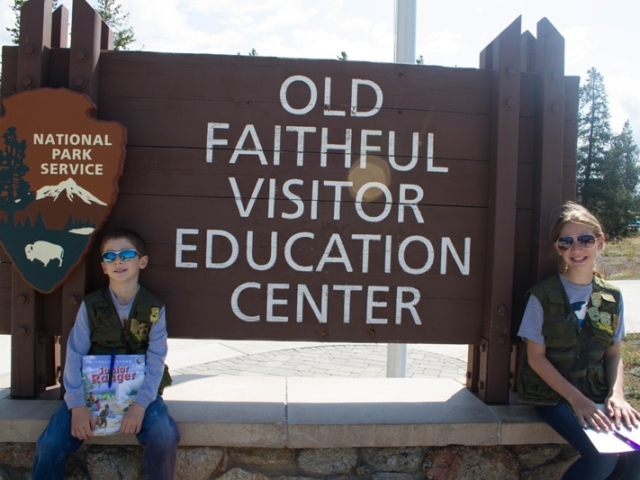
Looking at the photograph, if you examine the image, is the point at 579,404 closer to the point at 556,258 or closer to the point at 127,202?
the point at 556,258

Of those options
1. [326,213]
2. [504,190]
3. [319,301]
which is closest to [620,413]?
[504,190]

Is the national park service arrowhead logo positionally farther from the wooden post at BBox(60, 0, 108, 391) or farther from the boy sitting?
the boy sitting

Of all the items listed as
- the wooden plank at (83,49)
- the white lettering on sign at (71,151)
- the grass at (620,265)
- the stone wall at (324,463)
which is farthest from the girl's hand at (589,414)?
the grass at (620,265)

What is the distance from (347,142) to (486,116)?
0.77m

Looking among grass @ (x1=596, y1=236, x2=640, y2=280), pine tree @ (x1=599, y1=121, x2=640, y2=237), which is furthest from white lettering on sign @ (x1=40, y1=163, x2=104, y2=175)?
pine tree @ (x1=599, y1=121, x2=640, y2=237)

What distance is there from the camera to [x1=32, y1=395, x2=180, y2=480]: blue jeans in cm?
249

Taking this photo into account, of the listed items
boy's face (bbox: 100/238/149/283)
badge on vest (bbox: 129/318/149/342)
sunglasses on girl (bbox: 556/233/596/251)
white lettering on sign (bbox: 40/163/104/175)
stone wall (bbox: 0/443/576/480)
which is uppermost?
white lettering on sign (bbox: 40/163/104/175)

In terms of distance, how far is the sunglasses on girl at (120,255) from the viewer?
268 cm

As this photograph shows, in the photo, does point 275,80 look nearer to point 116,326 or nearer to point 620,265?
point 116,326

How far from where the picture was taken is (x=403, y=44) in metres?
4.42

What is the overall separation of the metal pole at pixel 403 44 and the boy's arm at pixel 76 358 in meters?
2.41

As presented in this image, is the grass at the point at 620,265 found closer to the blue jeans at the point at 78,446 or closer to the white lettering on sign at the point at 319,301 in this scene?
the white lettering on sign at the point at 319,301

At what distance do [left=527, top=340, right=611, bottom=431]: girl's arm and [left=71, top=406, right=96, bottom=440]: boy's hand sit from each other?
2076 millimetres

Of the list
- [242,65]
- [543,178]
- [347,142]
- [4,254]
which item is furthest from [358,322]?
[4,254]
